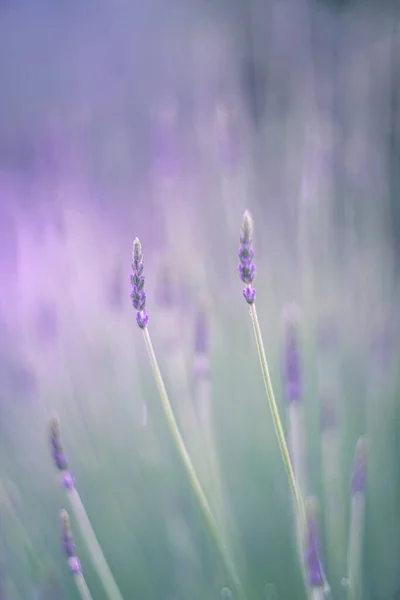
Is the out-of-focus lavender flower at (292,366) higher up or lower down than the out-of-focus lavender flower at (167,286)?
lower down

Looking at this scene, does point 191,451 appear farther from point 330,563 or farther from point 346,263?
point 346,263

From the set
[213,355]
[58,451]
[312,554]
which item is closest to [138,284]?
[58,451]

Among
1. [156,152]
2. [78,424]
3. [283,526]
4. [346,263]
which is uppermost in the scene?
[156,152]

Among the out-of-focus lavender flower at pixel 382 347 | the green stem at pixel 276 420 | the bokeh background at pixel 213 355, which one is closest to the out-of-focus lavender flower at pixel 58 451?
the bokeh background at pixel 213 355

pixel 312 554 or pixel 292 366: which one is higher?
pixel 292 366

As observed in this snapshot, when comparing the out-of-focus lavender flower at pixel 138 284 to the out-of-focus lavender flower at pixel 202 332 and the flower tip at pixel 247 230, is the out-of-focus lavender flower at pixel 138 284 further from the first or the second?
the out-of-focus lavender flower at pixel 202 332

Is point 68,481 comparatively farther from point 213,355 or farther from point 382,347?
point 213,355

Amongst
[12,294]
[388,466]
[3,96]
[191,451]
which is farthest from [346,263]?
[3,96]

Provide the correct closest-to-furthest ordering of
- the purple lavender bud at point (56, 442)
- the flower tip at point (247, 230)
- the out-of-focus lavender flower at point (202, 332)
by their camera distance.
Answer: the flower tip at point (247, 230)
the purple lavender bud at point (56, 442)
the out-of-focus lavender flower at point (202, 332)
